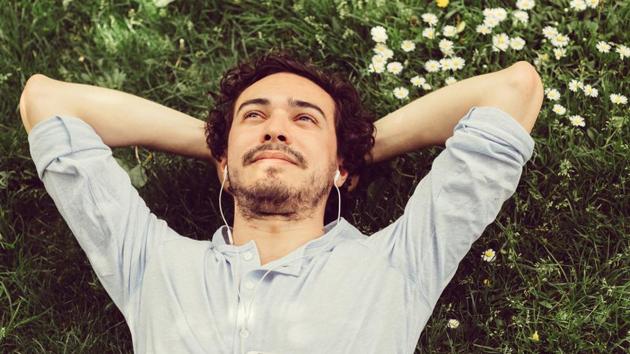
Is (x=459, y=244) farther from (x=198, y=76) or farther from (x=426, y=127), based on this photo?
(x=198, y=76)

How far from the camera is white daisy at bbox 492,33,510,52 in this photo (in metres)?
4.28

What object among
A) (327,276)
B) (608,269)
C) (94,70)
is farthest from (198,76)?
(608,269)

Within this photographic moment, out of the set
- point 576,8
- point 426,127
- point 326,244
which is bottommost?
point 326,244

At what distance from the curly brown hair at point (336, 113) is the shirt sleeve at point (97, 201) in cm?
63

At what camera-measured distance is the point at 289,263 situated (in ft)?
11.1

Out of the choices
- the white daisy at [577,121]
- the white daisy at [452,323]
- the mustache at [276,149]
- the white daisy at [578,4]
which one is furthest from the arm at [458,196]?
the white daisy at [578,4]

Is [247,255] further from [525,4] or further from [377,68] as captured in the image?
[525,4]

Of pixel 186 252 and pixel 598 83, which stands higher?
pixel 598 83

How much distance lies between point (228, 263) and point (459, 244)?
38.8 inches

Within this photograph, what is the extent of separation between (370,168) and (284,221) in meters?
0.81

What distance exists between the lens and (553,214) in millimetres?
4047

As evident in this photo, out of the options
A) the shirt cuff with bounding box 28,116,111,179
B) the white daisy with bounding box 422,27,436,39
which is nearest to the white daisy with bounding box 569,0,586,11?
the white daisy with bounding box 422,27,436,39

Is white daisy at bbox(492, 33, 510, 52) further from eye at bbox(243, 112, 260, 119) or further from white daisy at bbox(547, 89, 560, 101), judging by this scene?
eye at bbox(243, 112, 260, 119)

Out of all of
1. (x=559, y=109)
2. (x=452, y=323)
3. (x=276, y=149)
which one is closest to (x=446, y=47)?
(x=559, y=109)
